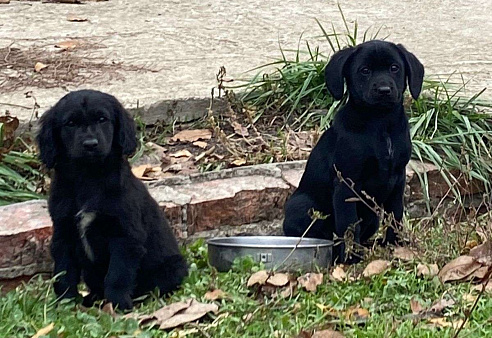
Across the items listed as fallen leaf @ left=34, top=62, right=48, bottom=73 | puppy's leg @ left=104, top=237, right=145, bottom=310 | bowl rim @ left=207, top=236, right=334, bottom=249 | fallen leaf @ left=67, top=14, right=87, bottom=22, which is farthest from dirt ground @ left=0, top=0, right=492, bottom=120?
puppy's leg @ left=104, top=237, right=145, bottom=310

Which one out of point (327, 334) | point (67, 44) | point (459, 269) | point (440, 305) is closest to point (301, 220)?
point (459, 269)

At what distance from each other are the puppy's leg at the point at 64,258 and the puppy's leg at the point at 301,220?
4.20 feet

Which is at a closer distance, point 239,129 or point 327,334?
point 327,334

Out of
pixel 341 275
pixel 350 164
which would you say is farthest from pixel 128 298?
pixel 350 164

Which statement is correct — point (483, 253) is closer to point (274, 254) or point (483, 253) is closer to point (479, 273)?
point (479, 273)

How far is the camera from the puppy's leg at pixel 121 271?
441 centimetres

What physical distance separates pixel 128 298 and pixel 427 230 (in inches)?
67.5

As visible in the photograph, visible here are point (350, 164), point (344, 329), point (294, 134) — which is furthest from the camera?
point (294, 134)

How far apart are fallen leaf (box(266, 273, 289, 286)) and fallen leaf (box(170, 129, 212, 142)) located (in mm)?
→ 2017

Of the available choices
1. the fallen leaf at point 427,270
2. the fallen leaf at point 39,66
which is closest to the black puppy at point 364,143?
the fallen leaf at point 427,270

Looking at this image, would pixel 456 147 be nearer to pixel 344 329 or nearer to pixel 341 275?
pixel 341 275

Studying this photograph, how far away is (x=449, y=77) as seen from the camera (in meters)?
7.36

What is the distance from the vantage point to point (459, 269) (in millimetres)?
4438

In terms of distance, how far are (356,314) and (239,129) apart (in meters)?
2.58
